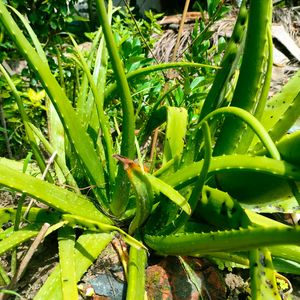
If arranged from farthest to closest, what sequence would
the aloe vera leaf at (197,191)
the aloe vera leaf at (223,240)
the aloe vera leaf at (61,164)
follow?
1. the aloe vera leaf at (61,164)
2. the aloe vera leaf at (197,191)
3. the aloe vera leaf at (223,240)

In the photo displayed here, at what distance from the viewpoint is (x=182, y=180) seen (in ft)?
3.14

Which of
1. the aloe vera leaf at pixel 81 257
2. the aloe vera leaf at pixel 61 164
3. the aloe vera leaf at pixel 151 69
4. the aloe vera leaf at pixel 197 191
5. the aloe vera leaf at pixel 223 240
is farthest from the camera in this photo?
the aloe vera leaf at pixel 61 164

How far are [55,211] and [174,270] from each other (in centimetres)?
32

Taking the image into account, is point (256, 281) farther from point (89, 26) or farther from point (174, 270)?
point (89, 26)

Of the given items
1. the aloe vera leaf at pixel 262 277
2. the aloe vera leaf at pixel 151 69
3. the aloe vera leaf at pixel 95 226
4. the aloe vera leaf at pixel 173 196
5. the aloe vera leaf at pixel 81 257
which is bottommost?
the aloe vera leaf at pixel 262 277

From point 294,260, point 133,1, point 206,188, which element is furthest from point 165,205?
point 133,1

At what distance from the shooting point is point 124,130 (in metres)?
1.01

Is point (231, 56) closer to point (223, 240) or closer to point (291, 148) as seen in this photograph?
point (291, 148)

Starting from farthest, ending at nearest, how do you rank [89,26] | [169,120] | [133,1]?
[133,1], [89,26], [169,120]

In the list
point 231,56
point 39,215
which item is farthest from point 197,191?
point 39,215

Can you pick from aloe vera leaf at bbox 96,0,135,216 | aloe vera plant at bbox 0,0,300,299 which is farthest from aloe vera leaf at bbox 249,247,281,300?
aloe vera leaf at bbox 96,0,135,216

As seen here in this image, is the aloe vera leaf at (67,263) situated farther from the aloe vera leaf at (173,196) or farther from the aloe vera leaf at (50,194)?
the aloe vera leaf at (173,196)

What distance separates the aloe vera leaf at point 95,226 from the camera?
95 centimetres

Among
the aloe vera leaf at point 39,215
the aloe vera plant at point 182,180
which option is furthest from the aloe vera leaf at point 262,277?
the aloe vera leaf at point 39,215
